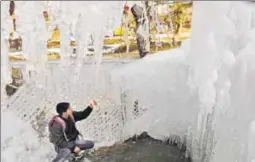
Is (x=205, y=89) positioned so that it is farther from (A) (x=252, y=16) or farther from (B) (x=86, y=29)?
(B) (x=86, y=29)

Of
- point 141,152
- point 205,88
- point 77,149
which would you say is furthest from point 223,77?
point 77,149

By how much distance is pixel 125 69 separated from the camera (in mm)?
1230

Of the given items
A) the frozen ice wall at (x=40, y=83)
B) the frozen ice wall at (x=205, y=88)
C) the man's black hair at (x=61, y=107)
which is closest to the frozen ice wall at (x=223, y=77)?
the frozen ice wall at (x=205, y=88)

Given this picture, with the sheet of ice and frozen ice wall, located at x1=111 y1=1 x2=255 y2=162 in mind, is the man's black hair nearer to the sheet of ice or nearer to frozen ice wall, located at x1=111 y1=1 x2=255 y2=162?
the sheet of ice

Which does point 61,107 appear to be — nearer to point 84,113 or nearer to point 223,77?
point 84,113

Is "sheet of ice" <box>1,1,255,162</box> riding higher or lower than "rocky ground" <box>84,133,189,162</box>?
higher

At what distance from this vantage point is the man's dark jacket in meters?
1.18

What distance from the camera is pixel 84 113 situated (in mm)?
1212

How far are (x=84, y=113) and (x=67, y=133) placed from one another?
0.07 m

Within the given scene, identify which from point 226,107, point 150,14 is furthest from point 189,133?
point 150,14

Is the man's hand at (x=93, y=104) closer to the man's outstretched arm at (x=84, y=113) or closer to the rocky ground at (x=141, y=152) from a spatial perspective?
the man's outstretched arm at (x=84, y=113)

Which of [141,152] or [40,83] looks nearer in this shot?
[40,83]

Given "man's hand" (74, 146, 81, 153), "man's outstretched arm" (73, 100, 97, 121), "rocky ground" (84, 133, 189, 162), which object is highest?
"man's outstretched arm" (73, 100, 97, 121)

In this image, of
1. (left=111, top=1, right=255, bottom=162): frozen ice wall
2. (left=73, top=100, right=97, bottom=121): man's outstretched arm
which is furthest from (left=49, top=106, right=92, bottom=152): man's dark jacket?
(left=111, top=1, right=255, bottom=162): frozen ice wall
